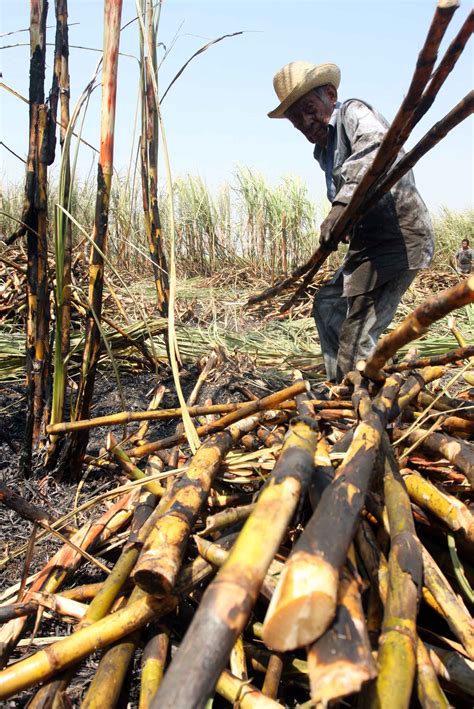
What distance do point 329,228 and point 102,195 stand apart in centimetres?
112

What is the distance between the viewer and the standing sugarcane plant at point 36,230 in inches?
77.0

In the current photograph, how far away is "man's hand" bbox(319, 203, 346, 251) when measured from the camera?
8.39 ft

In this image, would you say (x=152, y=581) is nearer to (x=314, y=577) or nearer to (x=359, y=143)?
(x=314, y=577)

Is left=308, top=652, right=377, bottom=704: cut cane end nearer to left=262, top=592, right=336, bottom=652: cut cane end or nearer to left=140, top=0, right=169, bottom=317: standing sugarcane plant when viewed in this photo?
left=262, top=592, right=336, bottom=652: cut cane end

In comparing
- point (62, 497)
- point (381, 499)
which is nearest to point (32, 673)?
point (381, 499)

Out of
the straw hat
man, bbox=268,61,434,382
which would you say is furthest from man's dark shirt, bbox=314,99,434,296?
the straw hat

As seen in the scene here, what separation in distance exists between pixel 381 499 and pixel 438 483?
0.25m

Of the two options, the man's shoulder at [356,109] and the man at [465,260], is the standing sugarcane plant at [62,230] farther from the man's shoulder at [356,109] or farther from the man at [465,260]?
the man at [465,260]

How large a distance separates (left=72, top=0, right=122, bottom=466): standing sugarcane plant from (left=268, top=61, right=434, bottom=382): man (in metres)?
1.10

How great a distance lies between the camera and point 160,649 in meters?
0.96

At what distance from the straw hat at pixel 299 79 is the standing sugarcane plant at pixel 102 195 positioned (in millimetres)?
1223

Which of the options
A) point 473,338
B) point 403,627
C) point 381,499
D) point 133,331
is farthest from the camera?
point 473,338

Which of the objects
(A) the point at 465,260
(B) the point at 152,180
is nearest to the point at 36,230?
(B) the point at 152,180

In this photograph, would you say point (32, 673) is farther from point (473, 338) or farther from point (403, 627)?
point (473, 338)
